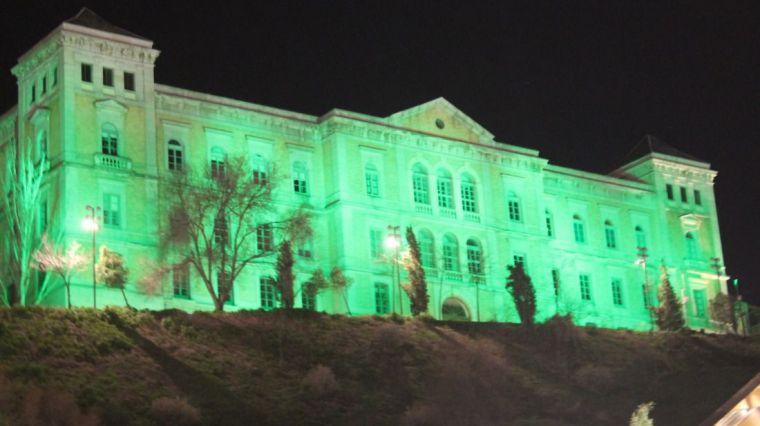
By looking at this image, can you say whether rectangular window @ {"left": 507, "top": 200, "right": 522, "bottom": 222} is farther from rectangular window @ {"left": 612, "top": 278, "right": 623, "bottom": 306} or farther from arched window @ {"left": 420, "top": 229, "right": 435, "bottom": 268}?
rectangular window @ {"left": 612, "top": 278, "right": 623, "bottom": 306}

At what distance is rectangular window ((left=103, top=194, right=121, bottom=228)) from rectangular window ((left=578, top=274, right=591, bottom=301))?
103 ft

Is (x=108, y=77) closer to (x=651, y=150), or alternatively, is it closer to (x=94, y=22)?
(x=94, y=22)

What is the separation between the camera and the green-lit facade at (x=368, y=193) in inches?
2586

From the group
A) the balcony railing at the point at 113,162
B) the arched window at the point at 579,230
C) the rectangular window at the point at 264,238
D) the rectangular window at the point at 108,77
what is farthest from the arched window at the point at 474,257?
the rectangular window at the point at 108,77

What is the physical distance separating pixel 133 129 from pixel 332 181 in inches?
451

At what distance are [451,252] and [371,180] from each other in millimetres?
5958

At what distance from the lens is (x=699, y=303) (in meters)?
88.7

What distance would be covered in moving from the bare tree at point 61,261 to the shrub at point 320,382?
12768 mm

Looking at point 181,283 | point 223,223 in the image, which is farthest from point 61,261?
point 223,223

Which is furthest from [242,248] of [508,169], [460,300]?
[508,169]

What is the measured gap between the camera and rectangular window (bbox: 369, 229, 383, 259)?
238 feet

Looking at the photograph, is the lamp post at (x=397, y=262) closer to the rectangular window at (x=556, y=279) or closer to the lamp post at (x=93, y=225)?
the rectangular window at (x=556, y=279)

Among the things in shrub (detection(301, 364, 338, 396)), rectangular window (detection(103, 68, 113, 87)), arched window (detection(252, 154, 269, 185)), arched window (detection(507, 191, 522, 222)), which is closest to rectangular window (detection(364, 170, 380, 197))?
arched window (detection(252, 154, 269, 185))

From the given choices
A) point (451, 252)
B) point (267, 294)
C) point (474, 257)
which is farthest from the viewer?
point (474, 257)
